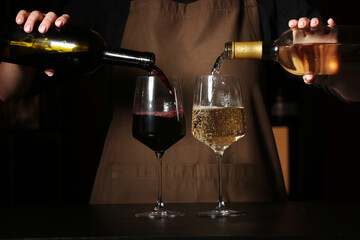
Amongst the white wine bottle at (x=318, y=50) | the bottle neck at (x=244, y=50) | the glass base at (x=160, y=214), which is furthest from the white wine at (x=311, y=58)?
the glass base at (x=160, y=214)

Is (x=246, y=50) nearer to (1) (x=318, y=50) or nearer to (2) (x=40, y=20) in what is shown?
(1) (x=318, y=50)

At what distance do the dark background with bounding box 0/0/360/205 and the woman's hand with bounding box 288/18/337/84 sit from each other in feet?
6.12

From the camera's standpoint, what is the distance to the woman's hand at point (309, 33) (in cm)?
126

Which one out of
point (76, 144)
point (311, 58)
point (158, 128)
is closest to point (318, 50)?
point (311, 58)

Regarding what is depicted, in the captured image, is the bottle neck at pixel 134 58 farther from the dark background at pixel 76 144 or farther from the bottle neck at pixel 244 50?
the dark background at pixel 76 144

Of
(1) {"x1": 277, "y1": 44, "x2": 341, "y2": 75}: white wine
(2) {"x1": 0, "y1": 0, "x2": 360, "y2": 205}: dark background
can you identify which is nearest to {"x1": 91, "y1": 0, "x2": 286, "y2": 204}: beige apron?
(1) {"x1": 277, "y1": 44, "x2": 341, "y2": 75}: white wine

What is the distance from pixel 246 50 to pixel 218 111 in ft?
A: 0.62

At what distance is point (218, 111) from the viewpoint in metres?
1.08

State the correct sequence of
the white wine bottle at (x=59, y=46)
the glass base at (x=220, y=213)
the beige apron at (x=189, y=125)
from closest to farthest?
1. the glass base at (x=220, y=213)
2. the white wine bottle at (x=59, y=46)
3. the beige apron at (x=189, y=125)

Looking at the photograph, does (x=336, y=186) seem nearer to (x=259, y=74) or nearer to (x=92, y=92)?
(x=92, y=92)

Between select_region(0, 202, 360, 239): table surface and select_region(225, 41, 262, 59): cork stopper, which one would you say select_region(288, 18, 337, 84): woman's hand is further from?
select_region(0, 202, 360, 239): table surface

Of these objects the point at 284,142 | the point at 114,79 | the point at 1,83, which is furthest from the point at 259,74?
the point at 284,142

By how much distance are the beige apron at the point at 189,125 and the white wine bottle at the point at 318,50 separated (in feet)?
0.95

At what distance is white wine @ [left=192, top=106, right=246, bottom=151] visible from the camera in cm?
108
